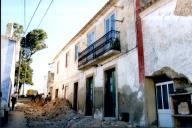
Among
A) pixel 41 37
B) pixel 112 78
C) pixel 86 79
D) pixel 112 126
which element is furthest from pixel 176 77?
pixel 41 37

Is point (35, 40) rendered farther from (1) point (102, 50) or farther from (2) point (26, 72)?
(1) point (102, 50)

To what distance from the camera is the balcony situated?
37.1ft

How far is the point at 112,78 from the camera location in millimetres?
12078

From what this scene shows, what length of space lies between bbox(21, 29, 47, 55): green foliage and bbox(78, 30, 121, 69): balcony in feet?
72.0

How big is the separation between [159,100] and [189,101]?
1794mm

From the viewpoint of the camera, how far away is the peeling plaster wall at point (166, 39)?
23.8 feet

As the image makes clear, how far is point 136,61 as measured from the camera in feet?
31.6

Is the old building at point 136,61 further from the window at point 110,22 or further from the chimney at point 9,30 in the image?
the chimney at point 9,30

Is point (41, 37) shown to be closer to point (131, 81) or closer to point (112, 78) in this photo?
point (112, 78)

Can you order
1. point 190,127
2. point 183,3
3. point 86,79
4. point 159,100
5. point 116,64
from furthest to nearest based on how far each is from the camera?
1. point 86,79
2. point 116,64
3. point 159,100
4. point 183,3
5. point 190,127

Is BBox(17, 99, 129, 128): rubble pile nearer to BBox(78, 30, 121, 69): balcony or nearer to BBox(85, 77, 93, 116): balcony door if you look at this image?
BBox(85, 77, 93, 116): balcony door

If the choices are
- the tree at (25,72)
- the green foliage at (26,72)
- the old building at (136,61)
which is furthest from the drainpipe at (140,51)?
the green foliage at (26,72)

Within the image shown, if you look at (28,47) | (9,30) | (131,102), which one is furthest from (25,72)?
(131,102)

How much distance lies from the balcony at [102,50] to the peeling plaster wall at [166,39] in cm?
220
